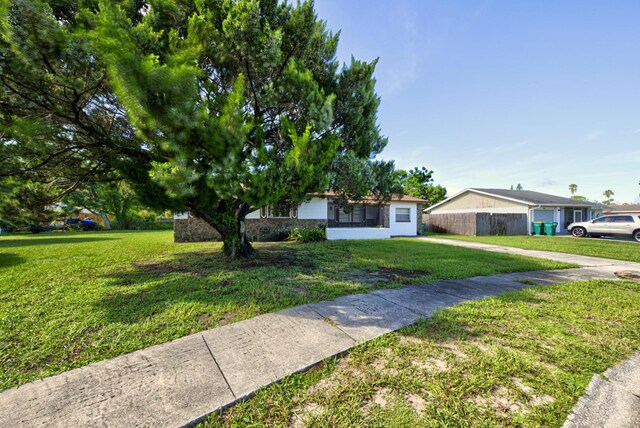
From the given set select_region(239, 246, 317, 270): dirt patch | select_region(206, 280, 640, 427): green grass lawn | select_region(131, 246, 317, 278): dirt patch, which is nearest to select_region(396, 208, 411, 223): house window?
select_region(239, 246, 317, 270): dirt patch

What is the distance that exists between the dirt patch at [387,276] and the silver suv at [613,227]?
17.5 meters

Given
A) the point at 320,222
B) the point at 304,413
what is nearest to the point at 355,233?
the point at 320,222

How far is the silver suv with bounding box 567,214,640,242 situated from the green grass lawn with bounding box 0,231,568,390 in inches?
499

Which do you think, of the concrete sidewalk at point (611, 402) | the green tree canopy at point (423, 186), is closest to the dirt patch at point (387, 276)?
the concrete sidewalk at point (611, 402)

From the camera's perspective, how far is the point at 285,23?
6.01 meters

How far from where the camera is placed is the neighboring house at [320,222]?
42.6 ft

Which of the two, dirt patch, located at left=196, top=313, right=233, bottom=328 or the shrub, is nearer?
dirt patch, located at left=196, top=313, right=233, bottom=328

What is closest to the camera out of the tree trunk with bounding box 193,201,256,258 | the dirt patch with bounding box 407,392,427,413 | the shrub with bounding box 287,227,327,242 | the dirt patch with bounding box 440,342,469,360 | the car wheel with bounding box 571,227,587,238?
the dirt patch with bounding box 407,392,427,413

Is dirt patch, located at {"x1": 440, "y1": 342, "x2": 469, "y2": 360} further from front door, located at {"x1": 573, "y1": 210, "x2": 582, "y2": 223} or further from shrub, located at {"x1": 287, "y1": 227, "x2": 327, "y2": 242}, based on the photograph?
front door, located at {"x1": 573, "y1": 210, "x2": 582, "y2": 223}

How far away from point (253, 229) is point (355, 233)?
6.02 m

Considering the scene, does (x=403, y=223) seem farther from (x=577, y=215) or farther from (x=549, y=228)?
(x=577, y=215)

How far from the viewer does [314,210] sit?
14539 mm

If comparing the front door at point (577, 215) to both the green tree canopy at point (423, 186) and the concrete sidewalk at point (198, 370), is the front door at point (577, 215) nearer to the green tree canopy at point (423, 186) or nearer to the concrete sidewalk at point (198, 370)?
the green tree canopy at point (423, 186)

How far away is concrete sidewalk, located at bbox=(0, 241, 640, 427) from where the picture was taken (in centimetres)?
178
